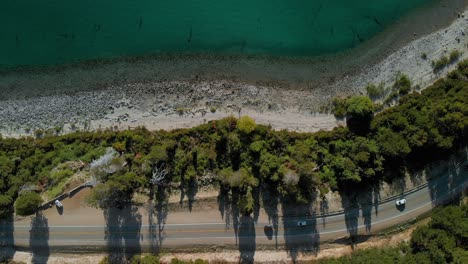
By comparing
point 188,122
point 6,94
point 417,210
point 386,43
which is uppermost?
point 386,43

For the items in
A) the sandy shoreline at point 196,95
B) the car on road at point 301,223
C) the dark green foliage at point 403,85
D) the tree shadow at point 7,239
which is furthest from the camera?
the sandy shoreline at point 196,95

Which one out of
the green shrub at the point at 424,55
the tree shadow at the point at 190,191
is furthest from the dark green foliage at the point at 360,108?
the tree shadow at the point at 190,191

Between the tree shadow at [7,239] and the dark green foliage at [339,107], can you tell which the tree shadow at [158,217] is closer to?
the tree shadow at [7,239]

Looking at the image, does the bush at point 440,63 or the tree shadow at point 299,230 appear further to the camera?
the bush at point 440,63

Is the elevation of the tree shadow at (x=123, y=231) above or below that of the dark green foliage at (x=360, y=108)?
below

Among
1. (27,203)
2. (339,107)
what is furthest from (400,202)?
(27,203)

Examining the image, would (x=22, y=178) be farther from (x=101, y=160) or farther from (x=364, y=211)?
(x=364, y=211)

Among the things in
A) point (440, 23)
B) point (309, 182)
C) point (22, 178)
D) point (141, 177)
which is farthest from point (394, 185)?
point (22, 178)

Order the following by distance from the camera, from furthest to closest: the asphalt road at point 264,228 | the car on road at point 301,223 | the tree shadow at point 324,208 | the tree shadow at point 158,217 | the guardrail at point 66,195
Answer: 1. the guardrail at point 66,195
2. the tree shadow at point 158,217
3. the asphalt road at point 264,228
4. the tree shadow at point 324,208
5. the car on road at point 301,223
